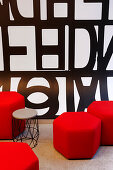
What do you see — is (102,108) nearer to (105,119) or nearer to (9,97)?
(105,119)

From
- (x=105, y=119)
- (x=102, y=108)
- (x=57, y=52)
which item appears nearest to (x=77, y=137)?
(x=105, y=119)

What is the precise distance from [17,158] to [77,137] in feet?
2.64

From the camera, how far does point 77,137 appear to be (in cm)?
277

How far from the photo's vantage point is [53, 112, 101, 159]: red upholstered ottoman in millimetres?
2770

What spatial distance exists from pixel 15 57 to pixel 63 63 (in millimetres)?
742

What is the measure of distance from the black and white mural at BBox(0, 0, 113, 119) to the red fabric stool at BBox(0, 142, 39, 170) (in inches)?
60.0

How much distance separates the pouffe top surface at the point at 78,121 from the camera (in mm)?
2809

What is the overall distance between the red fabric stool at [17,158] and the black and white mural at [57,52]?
1.52 meters

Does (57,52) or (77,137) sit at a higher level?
(57,52)

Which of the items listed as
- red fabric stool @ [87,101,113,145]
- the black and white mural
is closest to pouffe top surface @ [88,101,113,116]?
red fabric stool @ [87,101,113,145]

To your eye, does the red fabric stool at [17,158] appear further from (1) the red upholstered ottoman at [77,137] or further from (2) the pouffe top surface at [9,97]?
(2) the pouffe top surface at [9,97]

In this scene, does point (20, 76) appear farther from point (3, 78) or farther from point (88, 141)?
point (88, 141)

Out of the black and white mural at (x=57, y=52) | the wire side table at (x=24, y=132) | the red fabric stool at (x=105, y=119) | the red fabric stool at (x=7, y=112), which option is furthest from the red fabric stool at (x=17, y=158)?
the black and white mural at (x=57, y=52)

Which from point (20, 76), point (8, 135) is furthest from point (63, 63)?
point (8, 135)
